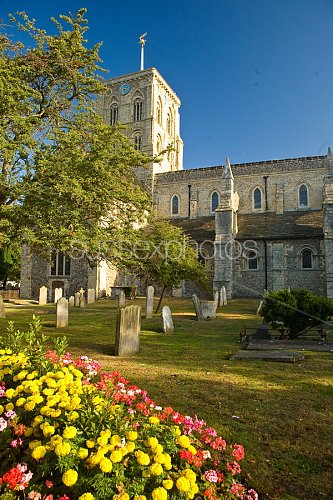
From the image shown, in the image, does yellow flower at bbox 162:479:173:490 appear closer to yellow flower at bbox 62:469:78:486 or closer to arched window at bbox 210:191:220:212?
yellow flower at bbox 62:469:78:486

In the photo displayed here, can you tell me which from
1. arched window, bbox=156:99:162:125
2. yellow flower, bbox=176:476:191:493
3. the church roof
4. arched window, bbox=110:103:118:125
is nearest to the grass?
yellow flower, bbox=176:476:191:493

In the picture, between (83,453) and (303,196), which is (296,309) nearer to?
(83,453)

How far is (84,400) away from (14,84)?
28.7 ft

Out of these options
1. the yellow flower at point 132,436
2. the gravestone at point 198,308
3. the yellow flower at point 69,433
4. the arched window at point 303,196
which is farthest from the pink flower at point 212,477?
the arched window at point 303,196

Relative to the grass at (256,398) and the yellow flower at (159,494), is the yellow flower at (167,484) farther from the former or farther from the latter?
the grass at (256,398)

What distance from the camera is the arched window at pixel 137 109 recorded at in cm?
4319

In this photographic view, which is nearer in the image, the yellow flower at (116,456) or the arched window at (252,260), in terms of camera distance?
the yellow flower at (116,456)

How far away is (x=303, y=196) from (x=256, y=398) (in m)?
31.0

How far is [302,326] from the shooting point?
35.3 ft

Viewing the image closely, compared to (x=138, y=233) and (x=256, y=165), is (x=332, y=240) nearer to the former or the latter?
(x=256, y=165)

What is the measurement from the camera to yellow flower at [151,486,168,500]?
2.09 metres

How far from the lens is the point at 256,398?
17.2 feet

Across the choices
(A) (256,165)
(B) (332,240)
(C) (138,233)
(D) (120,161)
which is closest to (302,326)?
(C) (138,233)

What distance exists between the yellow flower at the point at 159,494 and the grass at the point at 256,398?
1.28 meters
